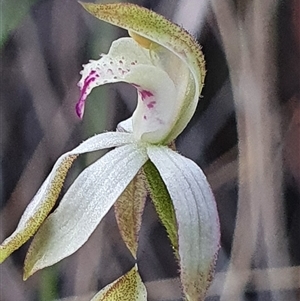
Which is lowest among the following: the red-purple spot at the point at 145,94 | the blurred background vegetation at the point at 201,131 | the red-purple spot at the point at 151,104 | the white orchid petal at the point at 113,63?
the blurred background vegetation at the point at 201,131

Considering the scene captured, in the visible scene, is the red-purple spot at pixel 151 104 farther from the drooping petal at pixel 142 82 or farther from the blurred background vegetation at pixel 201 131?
the blurred background vegetation at pixel 201 131

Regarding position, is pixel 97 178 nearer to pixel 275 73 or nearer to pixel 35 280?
pixel 275 73

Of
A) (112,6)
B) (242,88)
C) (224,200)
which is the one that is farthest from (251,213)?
(112,6)

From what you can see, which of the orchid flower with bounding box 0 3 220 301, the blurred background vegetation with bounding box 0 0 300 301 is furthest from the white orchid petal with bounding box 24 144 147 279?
the blurred background vegetation with bounding box 0 0 300 301

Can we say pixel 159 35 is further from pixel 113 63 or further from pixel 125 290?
pixel 125 290

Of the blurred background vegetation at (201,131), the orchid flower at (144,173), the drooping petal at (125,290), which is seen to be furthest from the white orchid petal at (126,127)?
the blurred background vegetation at (201,131)

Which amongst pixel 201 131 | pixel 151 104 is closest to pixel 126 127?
pixel 151 104

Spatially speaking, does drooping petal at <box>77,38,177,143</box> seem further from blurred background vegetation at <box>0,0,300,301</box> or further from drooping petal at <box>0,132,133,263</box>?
blurred background vegetation at <box>0,0,300,301</box>
